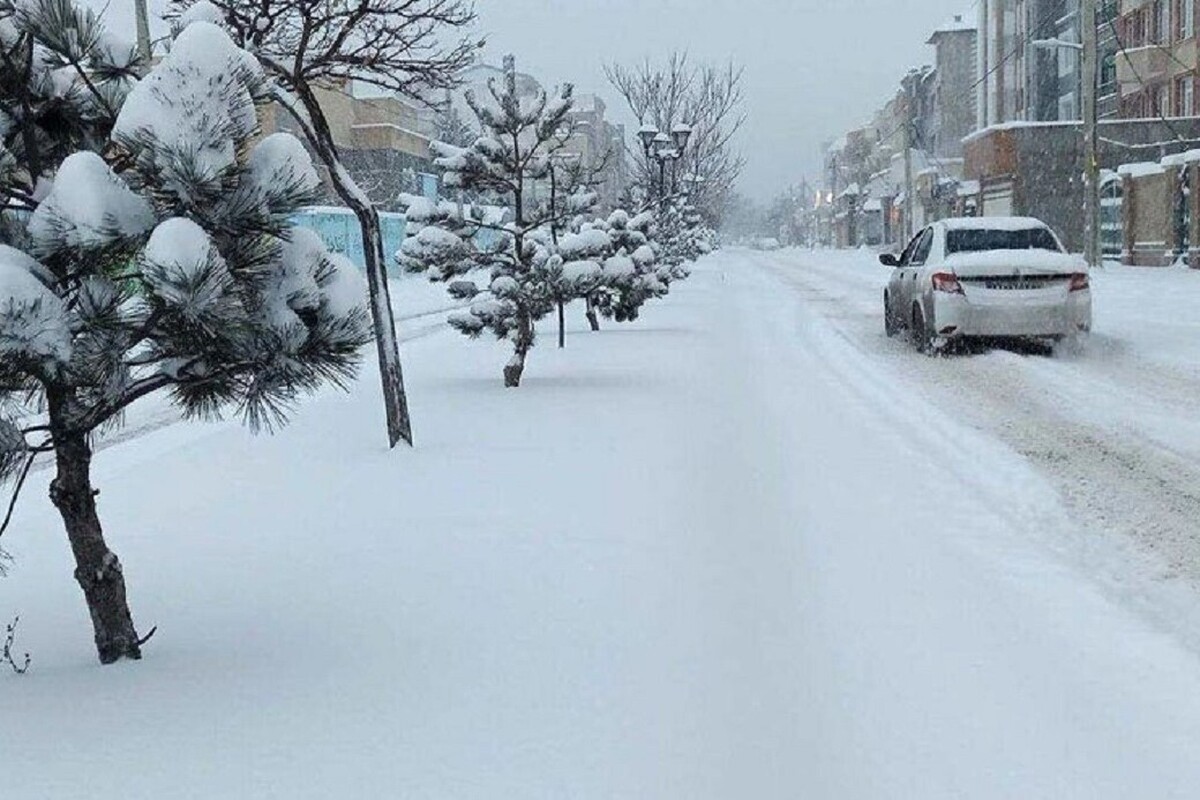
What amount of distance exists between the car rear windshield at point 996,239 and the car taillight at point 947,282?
2.43 ft

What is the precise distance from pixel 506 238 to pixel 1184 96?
42142mm

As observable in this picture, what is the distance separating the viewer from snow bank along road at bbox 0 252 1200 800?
3.23m

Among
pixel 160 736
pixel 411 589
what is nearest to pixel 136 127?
pixel 160 736

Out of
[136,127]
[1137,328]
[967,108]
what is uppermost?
[967,108]

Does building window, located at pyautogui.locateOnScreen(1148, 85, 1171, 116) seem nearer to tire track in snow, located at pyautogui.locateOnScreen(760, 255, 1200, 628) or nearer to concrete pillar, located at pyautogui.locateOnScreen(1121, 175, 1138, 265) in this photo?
concrete pillar, located at pyautogui.locateOnScreen(1121, 175, 1138, 265)

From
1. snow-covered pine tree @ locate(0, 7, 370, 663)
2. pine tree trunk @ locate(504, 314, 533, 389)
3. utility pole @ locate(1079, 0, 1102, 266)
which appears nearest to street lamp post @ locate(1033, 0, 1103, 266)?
utility pole @ locate(1079, 0, 1102, 266)

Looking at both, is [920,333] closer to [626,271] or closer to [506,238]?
[626,271]

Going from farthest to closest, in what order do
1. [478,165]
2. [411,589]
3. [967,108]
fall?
[967,108] → [478,165] → [411,589]

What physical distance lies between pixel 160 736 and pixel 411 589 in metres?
1.52

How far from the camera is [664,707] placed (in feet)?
11.8

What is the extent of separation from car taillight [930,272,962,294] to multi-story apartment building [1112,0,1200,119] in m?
32.6

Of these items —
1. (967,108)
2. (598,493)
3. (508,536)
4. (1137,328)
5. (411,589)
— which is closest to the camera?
(411,589)

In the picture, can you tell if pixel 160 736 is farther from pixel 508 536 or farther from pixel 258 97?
pixel 508 536

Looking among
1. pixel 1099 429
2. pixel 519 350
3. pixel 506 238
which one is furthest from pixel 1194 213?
pixel 1099 429
